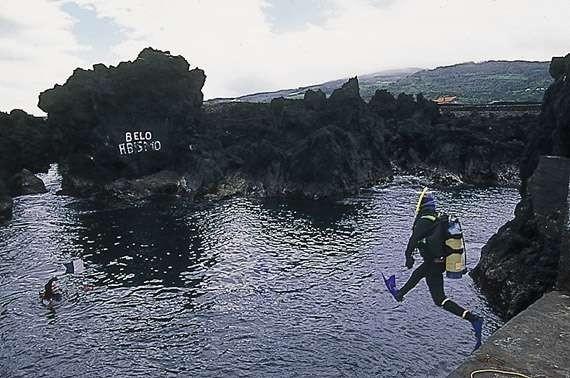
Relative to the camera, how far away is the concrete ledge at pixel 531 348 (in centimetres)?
962

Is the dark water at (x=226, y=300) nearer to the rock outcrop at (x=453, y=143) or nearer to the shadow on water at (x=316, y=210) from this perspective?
the shadow on water at (x=316, y=210)

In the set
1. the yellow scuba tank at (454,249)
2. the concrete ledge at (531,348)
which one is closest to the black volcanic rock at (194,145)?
the yellow scuba tank at (454,249)

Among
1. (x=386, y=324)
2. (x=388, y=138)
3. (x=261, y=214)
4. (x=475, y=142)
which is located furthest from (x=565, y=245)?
(x=388, y=138)

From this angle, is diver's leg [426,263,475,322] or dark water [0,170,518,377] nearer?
diver's leg [426,263,475,322]

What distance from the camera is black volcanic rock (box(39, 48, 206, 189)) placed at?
76750mm

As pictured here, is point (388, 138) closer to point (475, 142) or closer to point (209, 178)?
point (475, 142)

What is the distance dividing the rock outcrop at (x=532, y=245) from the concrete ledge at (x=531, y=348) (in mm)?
15660

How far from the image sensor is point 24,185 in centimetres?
7712

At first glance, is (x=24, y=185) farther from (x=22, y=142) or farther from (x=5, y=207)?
(x=5, y=207)

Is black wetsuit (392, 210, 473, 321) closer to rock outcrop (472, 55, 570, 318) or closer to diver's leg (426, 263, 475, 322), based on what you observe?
diver's leg (426, 263, 475, 322)

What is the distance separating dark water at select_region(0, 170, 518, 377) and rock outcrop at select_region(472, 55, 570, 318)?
1.67m

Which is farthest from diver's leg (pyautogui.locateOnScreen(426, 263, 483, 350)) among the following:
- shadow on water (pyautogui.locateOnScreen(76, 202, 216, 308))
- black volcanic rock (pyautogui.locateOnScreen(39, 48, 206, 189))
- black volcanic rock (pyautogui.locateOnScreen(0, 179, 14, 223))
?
black volcanic rock (pyautogui.locateOnScreen(39, 48, 206, 189))

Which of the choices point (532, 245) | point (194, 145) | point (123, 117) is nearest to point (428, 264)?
point (532, 245)

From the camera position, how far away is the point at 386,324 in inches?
1180
